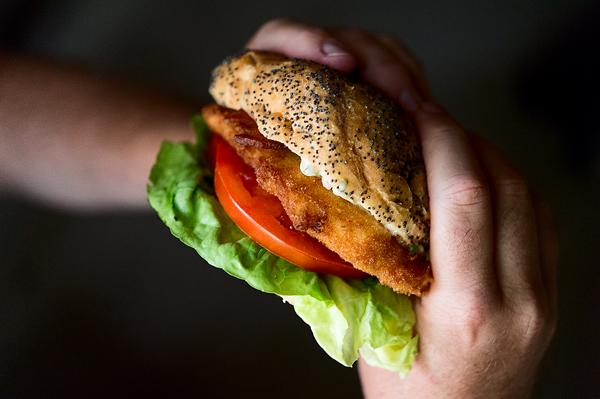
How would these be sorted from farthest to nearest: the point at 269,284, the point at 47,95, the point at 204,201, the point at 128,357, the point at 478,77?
the point at 478,77 → the point at 128,357 → the point at 47,95 → the point at 204,201 → the point at 269,284

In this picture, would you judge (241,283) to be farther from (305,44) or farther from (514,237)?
(514,237)

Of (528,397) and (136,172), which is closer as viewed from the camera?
(528,397)

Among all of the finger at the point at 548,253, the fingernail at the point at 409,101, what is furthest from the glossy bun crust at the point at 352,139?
the finger at the point at 548,253

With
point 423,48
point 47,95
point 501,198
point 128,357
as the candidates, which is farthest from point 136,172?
point 423,48

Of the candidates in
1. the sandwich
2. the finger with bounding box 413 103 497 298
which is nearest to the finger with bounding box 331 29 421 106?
the sandwich

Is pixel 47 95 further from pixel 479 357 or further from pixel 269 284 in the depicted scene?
pixel 479 357

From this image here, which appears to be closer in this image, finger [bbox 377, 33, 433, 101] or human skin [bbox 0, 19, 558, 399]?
human skin [bbox 0, 19, 558, 399]

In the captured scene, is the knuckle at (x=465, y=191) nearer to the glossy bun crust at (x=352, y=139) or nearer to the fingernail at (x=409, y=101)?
the glossy bun crust at (x=352, y=139)

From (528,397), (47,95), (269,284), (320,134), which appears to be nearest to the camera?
(320,134)

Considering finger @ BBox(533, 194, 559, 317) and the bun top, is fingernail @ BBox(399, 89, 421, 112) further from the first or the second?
finger @ BBox(533, 194, 559, 317)
